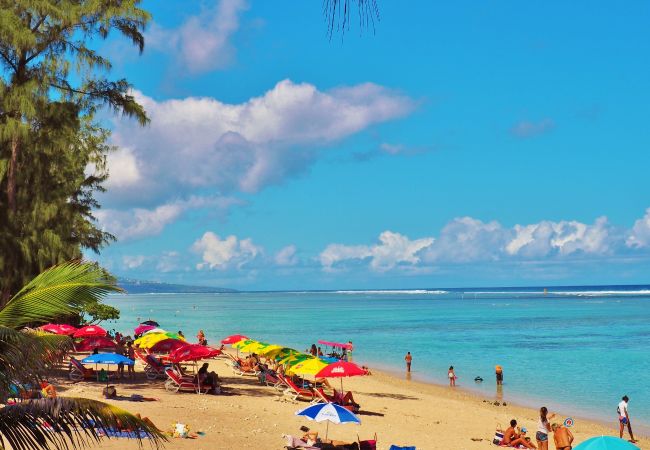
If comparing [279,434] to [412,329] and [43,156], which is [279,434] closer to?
[43,156]

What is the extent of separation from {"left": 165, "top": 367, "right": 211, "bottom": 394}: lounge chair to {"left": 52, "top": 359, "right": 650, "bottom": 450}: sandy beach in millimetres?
393

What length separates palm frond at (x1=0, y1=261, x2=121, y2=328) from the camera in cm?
744

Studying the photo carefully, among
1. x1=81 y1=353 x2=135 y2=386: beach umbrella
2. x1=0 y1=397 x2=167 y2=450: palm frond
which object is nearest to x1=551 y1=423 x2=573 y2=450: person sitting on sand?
x1=0 y1=397 x2=167 y2=450: palm frond

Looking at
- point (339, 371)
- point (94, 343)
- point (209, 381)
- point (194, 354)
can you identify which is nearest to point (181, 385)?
point (209, 381)

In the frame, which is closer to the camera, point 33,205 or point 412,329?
point 33,205

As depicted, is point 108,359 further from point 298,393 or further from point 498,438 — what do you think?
point 498,438

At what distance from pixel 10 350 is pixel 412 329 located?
67.6m

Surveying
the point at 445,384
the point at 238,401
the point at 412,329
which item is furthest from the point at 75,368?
the point at 412,329

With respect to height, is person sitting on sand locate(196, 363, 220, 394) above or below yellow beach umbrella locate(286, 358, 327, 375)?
below

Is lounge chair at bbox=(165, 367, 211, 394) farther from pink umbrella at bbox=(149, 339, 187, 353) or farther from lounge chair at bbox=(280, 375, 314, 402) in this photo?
lounge chair at bbox=(280, 375, 314, 402)

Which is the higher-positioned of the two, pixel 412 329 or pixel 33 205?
pixel 33 205

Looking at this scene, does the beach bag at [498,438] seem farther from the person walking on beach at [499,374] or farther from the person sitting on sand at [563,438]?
the person walking on beach at [499,374]

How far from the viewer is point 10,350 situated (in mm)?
7051

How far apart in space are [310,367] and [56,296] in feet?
51.0
